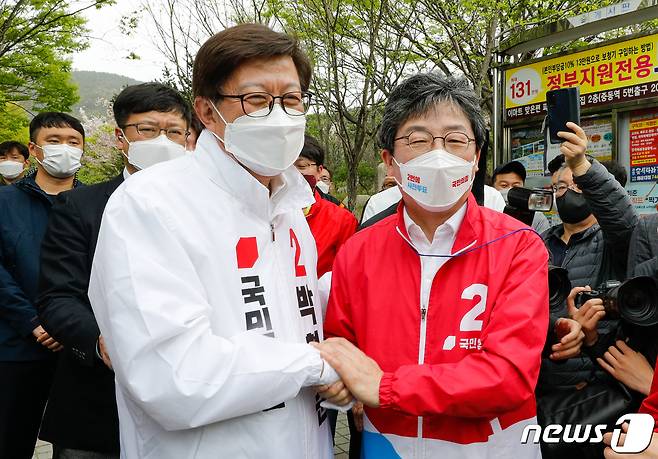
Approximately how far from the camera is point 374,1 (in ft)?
34.1

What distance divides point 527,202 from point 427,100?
1430 millimetres

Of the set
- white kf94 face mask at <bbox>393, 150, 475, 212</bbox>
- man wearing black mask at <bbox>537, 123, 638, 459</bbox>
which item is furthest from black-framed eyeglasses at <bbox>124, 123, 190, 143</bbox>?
man wearing black mask at <bbox>537, 123, 638, 459</bbox>

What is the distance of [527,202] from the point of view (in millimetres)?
3170

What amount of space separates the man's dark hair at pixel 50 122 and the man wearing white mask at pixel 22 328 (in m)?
0.71

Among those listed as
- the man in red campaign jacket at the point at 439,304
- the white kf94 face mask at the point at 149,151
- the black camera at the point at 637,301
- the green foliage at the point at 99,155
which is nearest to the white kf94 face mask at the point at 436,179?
the man in red campaign jacket at the point at 439,304

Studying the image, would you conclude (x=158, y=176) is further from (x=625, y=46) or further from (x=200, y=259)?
(x=625, y=46)

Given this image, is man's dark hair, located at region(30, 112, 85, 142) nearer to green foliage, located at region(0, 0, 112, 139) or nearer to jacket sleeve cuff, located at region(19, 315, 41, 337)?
jacket sleeve cuff, located at region(19, 315, 41, 337)

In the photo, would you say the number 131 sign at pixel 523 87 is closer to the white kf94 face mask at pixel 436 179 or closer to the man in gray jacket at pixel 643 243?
the man in gray jacket at pixel 643 243

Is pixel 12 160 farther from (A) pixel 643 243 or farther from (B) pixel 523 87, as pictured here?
(A) pixel 643 243

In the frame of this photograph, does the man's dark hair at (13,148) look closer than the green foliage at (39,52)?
Yes

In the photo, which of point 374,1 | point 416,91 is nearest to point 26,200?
point 416,91

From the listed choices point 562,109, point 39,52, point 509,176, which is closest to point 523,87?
point 509,176

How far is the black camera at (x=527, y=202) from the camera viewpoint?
304 centimetres

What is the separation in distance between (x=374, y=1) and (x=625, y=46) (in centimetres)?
613
